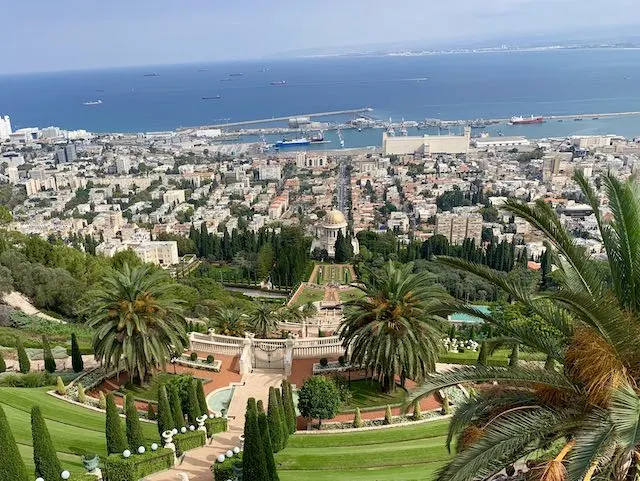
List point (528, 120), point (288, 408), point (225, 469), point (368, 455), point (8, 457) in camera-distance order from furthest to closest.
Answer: point (528, 120)
point (288, 408)
point (368, 455)
point (225, 469)
point (8, 457)

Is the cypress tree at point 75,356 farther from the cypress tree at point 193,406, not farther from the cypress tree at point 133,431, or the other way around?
the cypress tree at point 133,431

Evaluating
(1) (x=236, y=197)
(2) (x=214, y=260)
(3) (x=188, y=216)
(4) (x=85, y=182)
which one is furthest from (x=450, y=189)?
(4) (x=85, y=182)

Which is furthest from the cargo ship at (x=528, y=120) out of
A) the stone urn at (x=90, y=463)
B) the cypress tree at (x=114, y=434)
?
the stone urn at (x=90, y=463)

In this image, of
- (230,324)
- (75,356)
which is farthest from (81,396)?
(230,324)

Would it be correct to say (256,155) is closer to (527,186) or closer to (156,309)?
(527,186)

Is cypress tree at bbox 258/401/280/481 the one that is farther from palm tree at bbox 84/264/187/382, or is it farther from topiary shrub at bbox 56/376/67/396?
topiary shrub at bbox 56/376/67/396

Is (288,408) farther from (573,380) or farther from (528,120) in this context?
(528,120)

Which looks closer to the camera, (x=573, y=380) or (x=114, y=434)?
(x=573, y=380)
